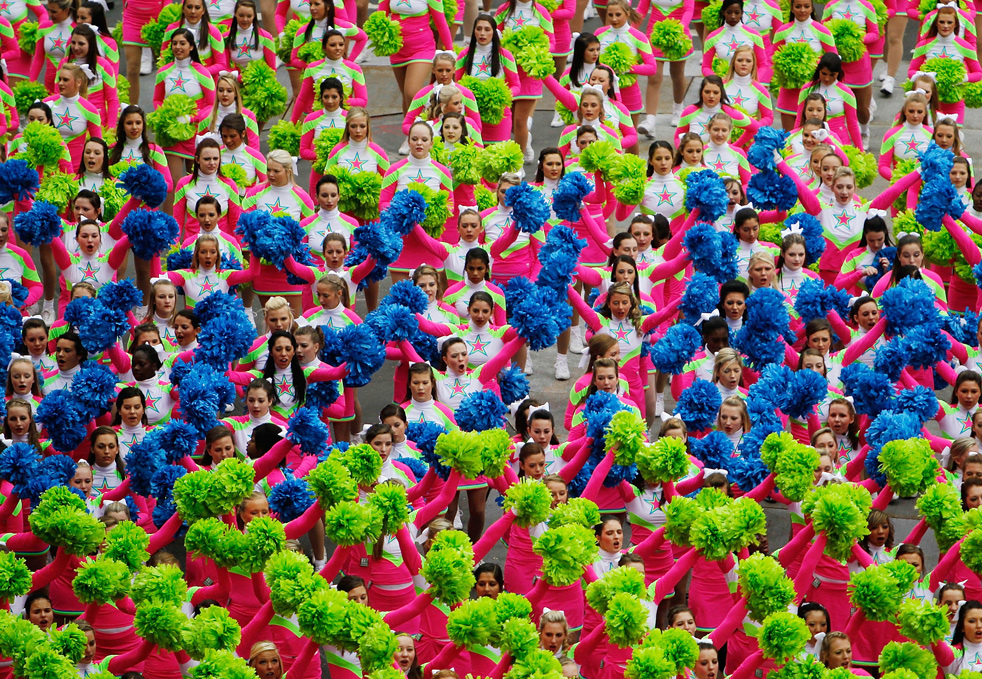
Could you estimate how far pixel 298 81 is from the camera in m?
15.6

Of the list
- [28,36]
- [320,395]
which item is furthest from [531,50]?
[320,395]

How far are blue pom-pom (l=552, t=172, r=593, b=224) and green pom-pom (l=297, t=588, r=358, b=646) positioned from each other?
437 cm

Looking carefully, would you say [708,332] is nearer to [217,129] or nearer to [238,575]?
[238,575]

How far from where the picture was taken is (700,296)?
11.3 meters

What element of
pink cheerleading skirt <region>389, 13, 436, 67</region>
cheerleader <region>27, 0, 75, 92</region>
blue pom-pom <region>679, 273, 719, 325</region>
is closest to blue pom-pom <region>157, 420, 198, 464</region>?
blue pom-pom <region>679, 273, 719, 325</region>

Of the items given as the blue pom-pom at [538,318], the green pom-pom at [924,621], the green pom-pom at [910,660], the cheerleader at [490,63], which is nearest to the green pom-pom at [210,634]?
the blue pom-pom at [538,318]

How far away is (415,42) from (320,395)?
17.2 ft

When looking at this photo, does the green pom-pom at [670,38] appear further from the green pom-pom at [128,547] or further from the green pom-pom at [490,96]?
the green pom-pom at [128,547]

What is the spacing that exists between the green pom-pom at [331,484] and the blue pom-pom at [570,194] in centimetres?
362

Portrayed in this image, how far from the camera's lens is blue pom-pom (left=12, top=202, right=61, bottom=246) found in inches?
479

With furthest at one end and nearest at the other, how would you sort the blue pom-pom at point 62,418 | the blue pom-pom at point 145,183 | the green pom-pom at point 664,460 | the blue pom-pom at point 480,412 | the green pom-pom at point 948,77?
the green pom-pom at point 948,77 < the blue pom-pom at point 145,183 < the blue pom-pom at point 62,418 < the blue pom-pom at point 480,412 < the green pom-pom at point 664,460

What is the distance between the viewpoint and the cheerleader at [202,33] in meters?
15.1

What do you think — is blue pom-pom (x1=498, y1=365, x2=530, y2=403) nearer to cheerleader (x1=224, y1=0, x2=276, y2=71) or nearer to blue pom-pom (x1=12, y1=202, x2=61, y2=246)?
blue pom-pom (x1=12, y1=202, x2=61, y2=246)

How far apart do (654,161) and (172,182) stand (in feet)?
→ 13.4
